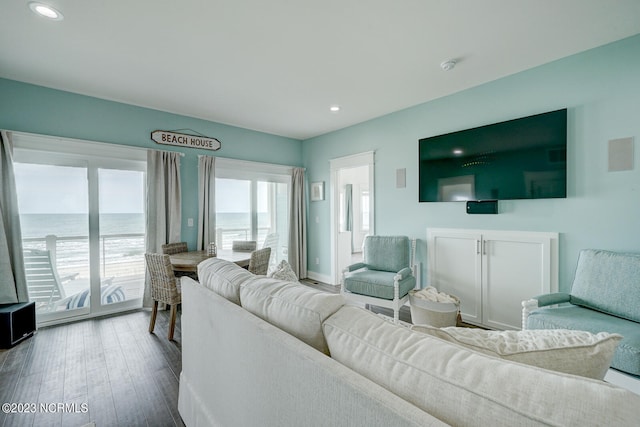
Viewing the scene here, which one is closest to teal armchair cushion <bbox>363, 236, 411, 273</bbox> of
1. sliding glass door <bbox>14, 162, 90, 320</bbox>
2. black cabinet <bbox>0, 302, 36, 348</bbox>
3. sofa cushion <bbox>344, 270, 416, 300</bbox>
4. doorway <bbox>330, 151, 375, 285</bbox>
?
sofa cushion <bbox>344, 270, 416, 300</bbox>

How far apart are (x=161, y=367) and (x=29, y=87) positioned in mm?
3375

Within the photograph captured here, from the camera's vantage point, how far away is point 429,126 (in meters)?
3.52

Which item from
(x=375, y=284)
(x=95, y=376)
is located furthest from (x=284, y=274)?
(x=95, y=376)

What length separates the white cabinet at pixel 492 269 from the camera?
267 cm

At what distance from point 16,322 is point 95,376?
130 centimetres

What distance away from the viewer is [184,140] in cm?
400

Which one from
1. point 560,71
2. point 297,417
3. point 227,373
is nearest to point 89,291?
point 227,373

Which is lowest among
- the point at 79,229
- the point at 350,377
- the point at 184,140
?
the point at 350,377

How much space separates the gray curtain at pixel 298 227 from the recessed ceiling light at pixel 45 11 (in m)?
3.60

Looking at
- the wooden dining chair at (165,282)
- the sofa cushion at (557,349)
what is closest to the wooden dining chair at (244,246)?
the wooden dining chair at (165,282)

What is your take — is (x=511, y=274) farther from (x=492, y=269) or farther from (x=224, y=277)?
(x=224, y=277)

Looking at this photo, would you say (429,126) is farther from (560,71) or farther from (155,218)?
(155,218)

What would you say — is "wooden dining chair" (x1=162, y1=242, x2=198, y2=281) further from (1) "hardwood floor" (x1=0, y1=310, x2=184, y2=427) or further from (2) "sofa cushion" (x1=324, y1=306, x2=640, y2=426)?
(2) "sofa cushion" (x1=324, y1=306, x2=640, y2=426)

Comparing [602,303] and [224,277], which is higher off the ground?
[224,277]
